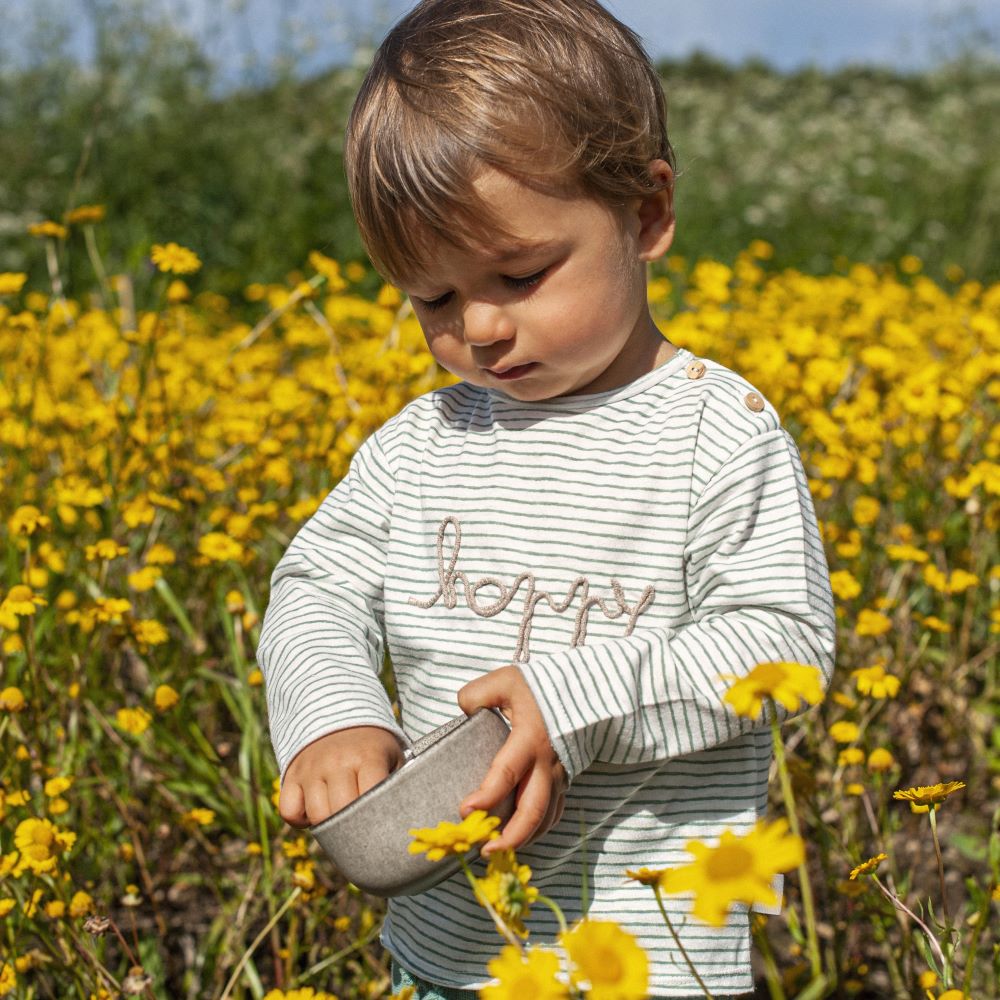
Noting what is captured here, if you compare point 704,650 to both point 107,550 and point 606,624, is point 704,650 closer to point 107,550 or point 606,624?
point 606,624

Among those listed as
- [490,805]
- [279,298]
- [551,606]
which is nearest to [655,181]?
[551,606]

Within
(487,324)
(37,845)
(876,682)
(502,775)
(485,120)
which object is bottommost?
(876,682)

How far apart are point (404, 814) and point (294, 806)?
0.18 meters

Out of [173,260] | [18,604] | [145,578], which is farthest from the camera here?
[173,260]

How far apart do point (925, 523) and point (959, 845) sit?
2.24ft

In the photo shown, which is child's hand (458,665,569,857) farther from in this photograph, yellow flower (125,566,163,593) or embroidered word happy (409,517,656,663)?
yellow flower (125,566,163,593)

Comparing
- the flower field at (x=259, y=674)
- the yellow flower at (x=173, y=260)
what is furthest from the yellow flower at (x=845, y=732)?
the yellow flower at (x=173, y=260)

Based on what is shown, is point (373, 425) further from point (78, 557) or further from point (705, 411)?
point (705, 411)

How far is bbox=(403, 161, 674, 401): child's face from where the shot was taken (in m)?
1.16

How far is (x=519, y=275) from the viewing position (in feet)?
3.86

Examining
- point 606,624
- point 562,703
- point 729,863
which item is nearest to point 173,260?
point 606,624

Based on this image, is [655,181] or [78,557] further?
[78,557]

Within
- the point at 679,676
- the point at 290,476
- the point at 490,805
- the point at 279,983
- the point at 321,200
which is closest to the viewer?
the point at 490,805

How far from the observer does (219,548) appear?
199 cm
